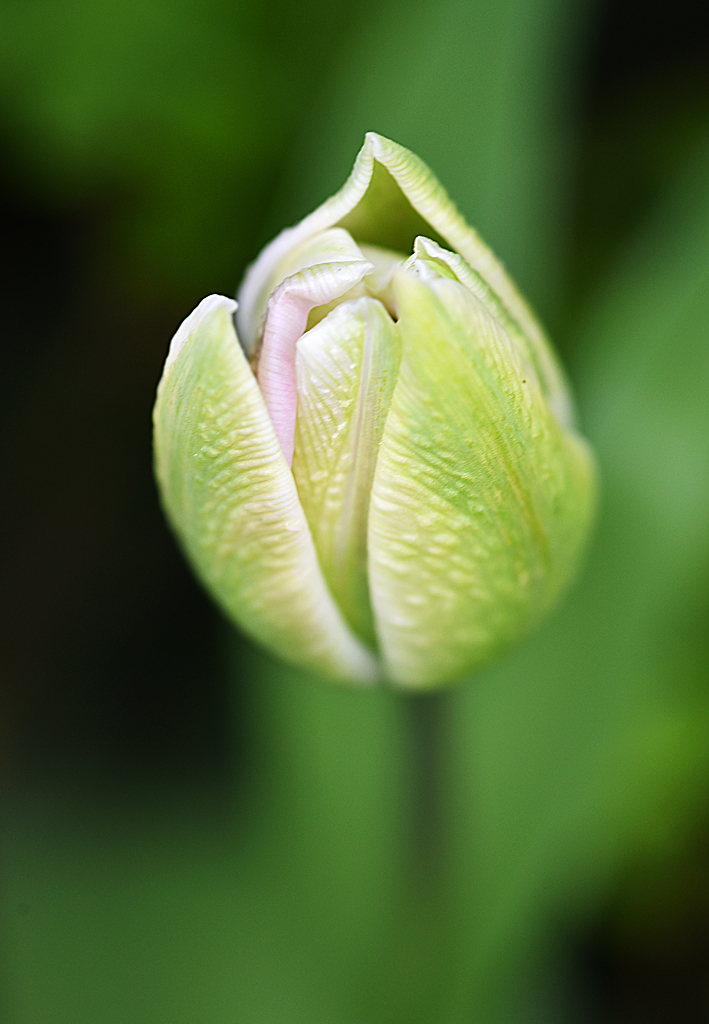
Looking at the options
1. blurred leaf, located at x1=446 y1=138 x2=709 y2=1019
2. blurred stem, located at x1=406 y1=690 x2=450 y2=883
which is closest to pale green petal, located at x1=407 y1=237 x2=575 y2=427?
blurred leaf, located at x1=446 y1=138 x2=709 y2=1019

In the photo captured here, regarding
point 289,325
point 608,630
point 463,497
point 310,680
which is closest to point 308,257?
point 289,325

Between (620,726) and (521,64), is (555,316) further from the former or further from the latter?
(620,726)

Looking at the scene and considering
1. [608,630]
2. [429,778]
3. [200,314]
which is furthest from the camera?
[429,778]

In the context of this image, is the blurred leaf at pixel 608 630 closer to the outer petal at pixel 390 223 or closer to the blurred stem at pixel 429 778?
the blurred stem at pixel 429 778

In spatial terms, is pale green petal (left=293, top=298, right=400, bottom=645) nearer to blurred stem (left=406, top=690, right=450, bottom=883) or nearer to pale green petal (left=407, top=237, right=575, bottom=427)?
pale green petal (left=407, top=237, right=575, bottom=427)

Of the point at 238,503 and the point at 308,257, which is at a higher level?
the point at 308,257

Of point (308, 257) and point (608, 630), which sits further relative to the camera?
point (608, 630)

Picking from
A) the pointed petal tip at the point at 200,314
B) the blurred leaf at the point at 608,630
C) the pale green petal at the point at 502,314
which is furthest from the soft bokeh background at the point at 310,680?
the pointed petal tip at the point at 200,314

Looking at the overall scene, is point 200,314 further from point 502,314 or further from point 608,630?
point 608,630
